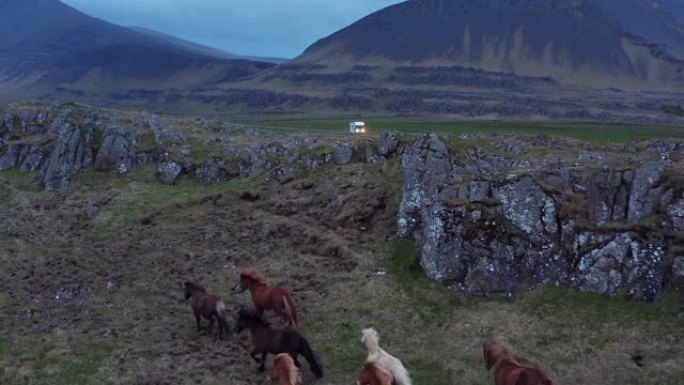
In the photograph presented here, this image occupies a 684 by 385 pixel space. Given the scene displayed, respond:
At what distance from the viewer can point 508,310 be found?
20406 millimetres

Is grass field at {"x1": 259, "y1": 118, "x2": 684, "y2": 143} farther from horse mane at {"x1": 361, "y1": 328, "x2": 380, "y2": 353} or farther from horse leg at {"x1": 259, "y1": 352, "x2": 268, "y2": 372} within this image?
horse mane at {"x1": 361, "y1": 328, "x2": 380, "y2": 353}

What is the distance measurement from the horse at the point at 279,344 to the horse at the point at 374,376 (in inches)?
85.9

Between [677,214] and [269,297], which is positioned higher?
[677,214]

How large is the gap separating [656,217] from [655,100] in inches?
6852

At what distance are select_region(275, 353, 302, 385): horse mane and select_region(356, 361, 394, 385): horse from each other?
1.58 metres

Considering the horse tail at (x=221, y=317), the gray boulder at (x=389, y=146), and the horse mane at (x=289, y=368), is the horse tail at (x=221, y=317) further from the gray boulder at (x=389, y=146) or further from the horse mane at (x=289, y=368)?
the gray boulder at (x=389, y=146)

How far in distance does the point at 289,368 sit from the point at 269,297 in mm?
4739

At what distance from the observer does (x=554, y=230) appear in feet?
72.8

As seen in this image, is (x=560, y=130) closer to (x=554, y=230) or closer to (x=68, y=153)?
(x=68, y=153)

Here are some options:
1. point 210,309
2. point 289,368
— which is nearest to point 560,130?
point 210,309

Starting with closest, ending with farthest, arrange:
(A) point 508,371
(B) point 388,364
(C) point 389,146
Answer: (A) point 508,371 < (B) point 388,364 < (C) point 389,146

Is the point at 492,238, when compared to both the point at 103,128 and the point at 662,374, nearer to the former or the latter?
the point at 662,374

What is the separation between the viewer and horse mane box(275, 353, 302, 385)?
15.4 m

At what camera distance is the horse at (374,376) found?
1499 centimetres
